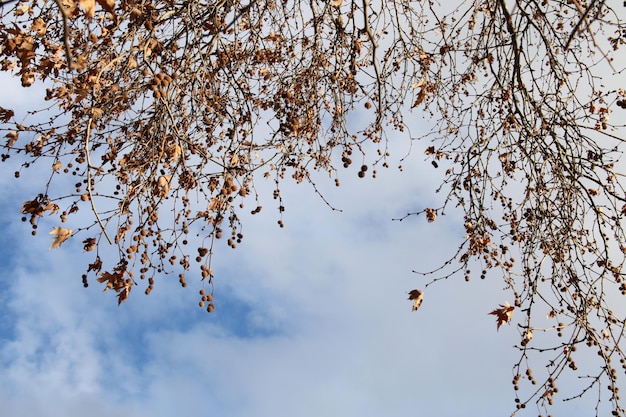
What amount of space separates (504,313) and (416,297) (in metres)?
0.60

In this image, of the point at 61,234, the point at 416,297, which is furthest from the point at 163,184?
the point at 416,297

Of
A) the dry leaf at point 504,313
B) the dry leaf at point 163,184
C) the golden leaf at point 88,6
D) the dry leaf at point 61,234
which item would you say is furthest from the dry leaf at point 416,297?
the golden leaf at point 88,6

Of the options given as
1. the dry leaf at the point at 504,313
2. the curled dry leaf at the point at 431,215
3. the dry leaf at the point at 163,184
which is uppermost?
the curled dry leaf at the point at 431,215

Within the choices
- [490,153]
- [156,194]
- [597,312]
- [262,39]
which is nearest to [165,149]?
[156,194]

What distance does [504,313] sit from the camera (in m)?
3.66

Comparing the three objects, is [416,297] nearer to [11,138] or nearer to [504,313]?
[504,313]

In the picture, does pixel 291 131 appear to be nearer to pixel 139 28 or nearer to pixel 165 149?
pixel 165 149

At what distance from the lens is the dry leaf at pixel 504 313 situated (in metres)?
3.65

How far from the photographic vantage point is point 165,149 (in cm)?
335

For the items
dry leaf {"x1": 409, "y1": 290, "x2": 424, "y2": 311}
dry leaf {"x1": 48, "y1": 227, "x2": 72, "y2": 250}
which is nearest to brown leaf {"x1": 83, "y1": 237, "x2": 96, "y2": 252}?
dry leaf {"x1": 48, "y1": 227, "x2": 72, "y2": 250}

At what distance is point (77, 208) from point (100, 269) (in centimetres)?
53

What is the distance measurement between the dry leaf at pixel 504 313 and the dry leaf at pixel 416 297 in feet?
1.68

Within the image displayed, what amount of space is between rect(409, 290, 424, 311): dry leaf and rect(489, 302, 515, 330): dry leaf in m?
0.51

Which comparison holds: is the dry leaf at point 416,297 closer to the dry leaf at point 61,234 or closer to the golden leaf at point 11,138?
the dry leaf at point 61,234
